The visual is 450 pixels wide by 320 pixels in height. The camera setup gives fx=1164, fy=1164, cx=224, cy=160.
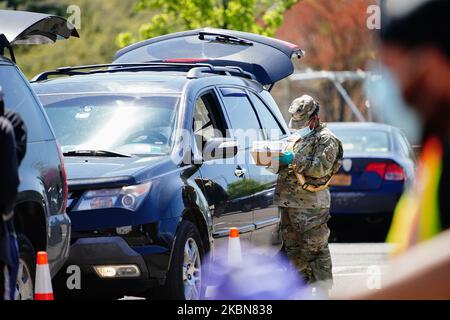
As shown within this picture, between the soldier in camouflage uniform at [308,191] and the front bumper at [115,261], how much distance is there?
2.13 m

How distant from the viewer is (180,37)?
12.5 meters

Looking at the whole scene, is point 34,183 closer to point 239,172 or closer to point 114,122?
point 114,122

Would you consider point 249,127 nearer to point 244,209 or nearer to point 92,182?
point 244,209

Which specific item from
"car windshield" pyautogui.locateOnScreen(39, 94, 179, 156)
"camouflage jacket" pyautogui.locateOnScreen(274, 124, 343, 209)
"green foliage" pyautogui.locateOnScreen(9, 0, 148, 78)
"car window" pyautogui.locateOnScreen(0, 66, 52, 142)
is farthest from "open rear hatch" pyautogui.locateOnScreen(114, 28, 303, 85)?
"green foliage" pyautogui.locateOnScreen(9, 0, 148, 78)

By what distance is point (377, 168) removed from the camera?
1455 cm

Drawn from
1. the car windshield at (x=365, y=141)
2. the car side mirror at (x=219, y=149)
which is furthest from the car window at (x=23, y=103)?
the car windshield at (x=365, y=141)

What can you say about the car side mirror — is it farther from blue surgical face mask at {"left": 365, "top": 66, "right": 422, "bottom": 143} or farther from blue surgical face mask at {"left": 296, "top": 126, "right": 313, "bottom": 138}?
blue surgical face mask at {"left": 365, "top": 66, "right": 422, "bottom": 143}

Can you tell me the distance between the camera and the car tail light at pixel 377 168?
1453 cm

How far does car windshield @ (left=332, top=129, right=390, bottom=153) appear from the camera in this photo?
49.7 feet

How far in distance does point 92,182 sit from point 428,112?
5577mm

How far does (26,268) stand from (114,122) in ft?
8.01

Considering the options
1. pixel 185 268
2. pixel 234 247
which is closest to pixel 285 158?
pixel 234 247
